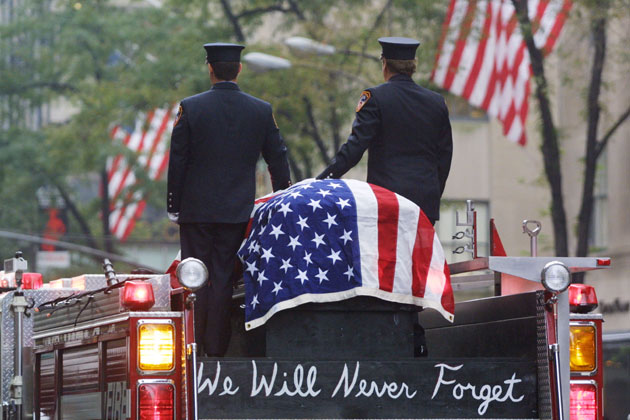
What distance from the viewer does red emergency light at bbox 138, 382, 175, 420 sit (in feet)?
18.4

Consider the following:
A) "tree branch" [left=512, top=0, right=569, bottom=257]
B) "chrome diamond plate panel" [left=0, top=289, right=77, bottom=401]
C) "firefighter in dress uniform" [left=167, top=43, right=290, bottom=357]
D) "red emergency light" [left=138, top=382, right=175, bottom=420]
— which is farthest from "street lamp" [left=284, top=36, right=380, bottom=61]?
"red emergency light" [left=138, top=382, right=175, bottom=420]

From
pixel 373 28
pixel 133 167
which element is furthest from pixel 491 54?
pixel 133 167

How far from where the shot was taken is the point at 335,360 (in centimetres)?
579

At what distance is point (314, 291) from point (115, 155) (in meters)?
28.8

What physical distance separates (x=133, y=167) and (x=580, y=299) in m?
29.9

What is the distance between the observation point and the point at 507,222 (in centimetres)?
4288

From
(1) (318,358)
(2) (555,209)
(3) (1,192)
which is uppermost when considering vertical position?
(3) (1,192)

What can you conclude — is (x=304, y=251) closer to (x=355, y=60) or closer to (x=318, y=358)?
(x=318, y=358)

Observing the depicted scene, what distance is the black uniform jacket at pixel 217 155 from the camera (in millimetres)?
6551

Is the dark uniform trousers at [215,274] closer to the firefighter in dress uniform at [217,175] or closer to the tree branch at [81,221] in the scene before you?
the firefighter in dress uniform at [217,175]

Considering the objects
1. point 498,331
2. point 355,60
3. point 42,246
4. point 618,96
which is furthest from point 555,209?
point 42,246

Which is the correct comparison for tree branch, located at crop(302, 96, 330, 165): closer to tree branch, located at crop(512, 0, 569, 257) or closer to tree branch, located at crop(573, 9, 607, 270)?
tree branch, located at crop(512, 0, 569, 257)

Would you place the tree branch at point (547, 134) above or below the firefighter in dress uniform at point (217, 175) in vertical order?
above

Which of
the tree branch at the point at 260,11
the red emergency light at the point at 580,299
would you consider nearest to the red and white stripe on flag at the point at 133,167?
the tree branch at the point at 260,11
